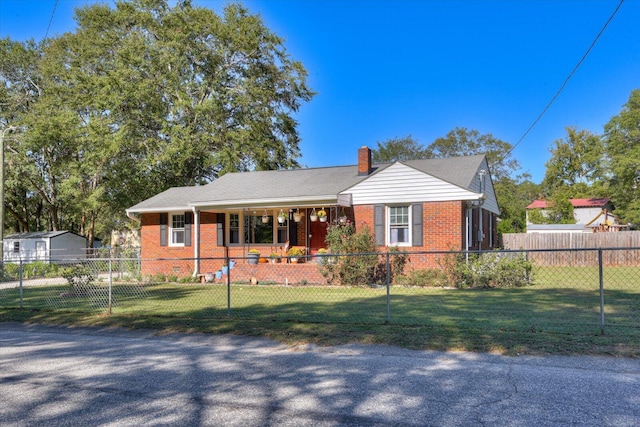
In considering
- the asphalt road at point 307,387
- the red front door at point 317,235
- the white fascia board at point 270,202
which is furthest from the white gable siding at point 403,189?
the asphalt road at point 307,387

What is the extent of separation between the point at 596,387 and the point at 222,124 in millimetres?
25089

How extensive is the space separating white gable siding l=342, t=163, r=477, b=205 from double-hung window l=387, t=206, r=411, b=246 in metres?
0.40

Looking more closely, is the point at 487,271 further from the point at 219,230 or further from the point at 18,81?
the point at 18,81

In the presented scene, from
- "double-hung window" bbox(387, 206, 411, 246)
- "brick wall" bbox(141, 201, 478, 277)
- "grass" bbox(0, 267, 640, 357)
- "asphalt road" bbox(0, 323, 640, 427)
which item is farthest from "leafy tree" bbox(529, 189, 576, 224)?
"asphalt road" bbox(0, 323, 640, 427)

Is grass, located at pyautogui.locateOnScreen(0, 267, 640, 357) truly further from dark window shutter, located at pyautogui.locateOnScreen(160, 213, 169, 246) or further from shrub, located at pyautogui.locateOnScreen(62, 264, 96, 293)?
dark window shutter, located at pyautogui.locateOnScreen(160, 213, 169, 246)

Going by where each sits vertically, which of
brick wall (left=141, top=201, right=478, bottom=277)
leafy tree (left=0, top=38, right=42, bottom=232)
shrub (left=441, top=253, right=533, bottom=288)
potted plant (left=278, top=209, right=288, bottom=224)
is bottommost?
shrub (left=441, top=253, right=533, bottom=288)

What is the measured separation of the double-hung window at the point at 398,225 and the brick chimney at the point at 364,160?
8.53ft

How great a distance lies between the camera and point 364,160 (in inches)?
690

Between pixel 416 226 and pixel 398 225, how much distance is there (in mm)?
708

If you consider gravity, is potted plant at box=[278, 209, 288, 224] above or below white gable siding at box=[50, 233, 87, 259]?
above

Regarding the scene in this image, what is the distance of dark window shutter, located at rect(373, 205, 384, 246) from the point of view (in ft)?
50.5

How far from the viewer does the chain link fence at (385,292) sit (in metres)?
8.27

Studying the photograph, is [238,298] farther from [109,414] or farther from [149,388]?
[109,414]

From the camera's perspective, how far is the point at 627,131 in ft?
103
